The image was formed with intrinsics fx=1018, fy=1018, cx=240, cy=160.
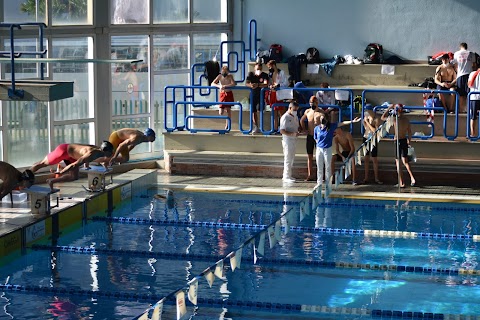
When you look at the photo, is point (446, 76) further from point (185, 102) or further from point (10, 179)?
point (10, 179)

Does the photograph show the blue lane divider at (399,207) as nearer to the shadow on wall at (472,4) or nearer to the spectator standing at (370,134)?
the spectator standing at (370,134)

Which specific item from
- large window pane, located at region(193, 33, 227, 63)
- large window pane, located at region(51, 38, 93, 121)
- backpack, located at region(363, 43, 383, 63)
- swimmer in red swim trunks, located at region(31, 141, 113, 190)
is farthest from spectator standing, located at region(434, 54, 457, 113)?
swimmer in red swim trunks, located at region(31, 141, 113, 190)

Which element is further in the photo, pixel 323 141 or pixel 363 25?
pixel 363 25

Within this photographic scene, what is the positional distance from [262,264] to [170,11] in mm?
9757

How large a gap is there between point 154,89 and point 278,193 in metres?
4.67

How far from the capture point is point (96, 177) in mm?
15789

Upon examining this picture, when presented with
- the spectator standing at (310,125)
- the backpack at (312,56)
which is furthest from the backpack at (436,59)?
the spectator standing at (310,125)

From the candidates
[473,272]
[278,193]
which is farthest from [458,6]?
[473,272]

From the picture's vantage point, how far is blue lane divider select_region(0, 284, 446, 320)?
10.1 metres

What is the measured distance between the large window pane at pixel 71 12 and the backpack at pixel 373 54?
6166 mm

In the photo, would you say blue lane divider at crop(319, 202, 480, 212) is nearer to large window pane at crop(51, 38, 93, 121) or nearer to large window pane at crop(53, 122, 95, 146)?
large window pane at crop(53, 122, 95, 146)

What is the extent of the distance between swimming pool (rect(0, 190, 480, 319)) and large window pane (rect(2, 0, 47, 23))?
3908 mm

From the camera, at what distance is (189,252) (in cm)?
1295

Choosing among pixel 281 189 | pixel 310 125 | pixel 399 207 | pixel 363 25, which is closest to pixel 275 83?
pixel 310 125
